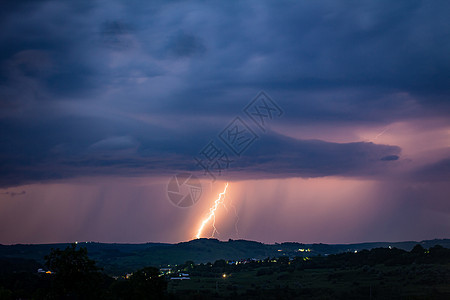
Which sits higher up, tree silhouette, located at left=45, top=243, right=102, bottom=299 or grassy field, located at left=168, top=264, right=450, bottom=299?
tree silhouette, located at left=45, top=243, right=102, bottom=299

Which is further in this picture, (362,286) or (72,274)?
(362,286)

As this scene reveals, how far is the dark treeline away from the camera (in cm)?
3609

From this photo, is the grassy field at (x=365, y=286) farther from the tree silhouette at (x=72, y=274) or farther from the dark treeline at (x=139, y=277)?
the tree silhouette at (x=72, y=274)

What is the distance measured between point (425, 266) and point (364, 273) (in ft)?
43.7

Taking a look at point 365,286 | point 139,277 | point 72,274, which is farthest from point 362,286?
point 72,274

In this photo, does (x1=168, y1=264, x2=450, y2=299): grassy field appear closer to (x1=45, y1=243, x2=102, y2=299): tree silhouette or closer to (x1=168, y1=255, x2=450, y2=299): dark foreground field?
(x1=168, y1=255, x2=450, y2=299): dark foreground field

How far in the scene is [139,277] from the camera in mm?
43812

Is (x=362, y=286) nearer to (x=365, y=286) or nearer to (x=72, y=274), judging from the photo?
(x=365, y=286)

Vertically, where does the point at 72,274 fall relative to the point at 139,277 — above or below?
above

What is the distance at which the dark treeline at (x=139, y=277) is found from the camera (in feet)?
118

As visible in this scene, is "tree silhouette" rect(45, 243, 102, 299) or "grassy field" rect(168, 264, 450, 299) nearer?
"tree silhouette" rect(45, 243, 102, 299)

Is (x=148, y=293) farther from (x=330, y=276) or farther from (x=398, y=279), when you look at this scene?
(x=330, y=276)

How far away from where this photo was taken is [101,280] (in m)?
37.2

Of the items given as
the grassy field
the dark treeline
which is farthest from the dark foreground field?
the dark treeline
